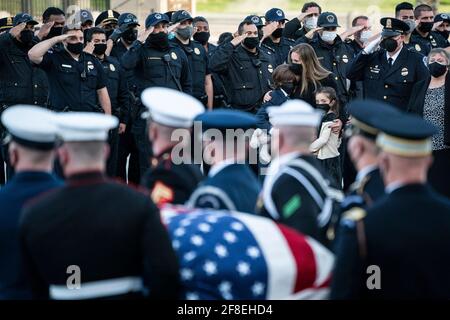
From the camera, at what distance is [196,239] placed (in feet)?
16.0

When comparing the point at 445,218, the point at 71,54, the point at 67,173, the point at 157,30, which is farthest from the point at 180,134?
the point at 157,30

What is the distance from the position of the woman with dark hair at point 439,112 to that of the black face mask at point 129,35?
4.35m

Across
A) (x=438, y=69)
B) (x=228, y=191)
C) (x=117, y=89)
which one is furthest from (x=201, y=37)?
(x=228, y=191)

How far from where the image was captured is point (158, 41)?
1280 cm

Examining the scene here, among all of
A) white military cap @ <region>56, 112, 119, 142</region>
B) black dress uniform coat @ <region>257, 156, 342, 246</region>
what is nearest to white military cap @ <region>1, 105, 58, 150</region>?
white military cap @ <region>56, 112, 119, 142</region>

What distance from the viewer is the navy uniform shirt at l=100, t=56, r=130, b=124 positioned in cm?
1317

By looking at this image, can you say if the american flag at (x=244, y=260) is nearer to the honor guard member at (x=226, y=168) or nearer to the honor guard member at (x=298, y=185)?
the honor guard member at (x=298, y=185)

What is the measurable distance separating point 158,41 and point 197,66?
1658mm
